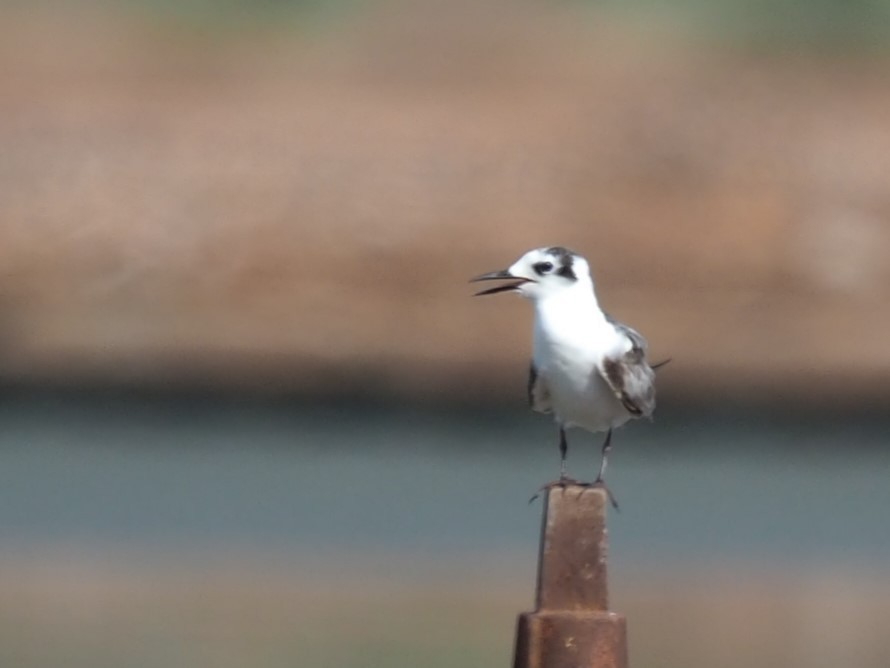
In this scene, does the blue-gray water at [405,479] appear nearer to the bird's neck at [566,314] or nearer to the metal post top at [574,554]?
the bird's neck at [566,314]

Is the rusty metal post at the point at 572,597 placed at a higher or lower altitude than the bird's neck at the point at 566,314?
lower

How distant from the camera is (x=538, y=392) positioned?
243 inches

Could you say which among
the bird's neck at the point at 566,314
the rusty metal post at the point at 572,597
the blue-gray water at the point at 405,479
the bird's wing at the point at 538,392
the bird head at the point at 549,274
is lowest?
the rusty metal post at the point at 572,597

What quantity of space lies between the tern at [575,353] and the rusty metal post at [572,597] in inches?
43.9

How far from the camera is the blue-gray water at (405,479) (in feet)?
48.3

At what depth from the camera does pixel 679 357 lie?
1872cm

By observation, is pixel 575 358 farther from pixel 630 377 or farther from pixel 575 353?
pixel 630 377

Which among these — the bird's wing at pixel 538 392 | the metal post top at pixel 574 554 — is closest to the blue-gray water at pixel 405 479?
the bird's wing at pixel 538 392

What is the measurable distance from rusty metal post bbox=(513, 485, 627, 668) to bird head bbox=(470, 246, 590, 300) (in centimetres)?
120

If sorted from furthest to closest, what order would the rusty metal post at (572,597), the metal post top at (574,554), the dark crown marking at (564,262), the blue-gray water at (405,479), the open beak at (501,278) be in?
the blue-gray water at (405,479) < the dark crown marking at (564,262) < the open beak at (501,278) < the metal post top at (574,554) < the rusty metal post at (572,597)

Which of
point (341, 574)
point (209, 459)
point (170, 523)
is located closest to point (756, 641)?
point (341, 574)

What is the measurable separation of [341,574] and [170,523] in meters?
Answer: 2.04

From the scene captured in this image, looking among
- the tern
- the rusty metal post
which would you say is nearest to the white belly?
the tern

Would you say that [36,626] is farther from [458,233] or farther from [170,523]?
[458,233]
